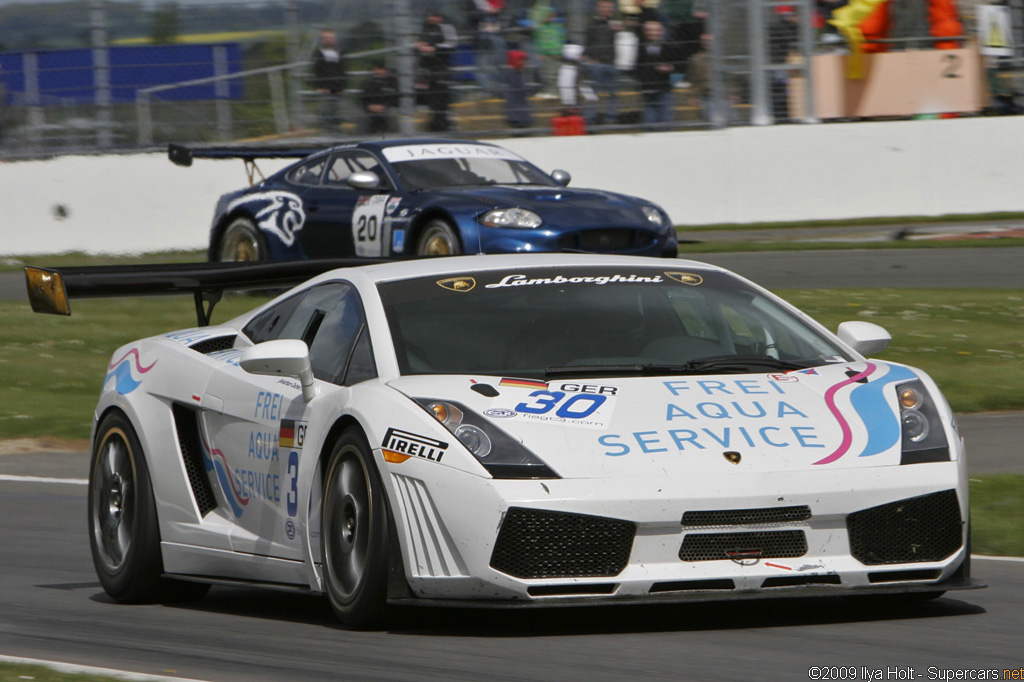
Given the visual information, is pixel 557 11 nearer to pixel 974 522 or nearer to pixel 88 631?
pixel 974 522

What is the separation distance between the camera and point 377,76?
2222 cm

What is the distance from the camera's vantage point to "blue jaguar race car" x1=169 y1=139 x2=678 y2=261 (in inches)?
511

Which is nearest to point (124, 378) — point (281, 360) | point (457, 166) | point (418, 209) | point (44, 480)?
point (281, 360)

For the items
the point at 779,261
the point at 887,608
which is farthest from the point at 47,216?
the point at 887,608

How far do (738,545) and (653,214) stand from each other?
8810mm

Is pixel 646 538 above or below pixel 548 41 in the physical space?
below

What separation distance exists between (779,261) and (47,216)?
9.88 m

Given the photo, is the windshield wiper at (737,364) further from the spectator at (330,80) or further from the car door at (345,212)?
the spectator at (330,80)

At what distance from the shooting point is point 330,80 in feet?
73.1

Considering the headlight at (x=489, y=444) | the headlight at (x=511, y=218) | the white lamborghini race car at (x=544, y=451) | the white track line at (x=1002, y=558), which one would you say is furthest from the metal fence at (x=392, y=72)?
the headlight at (x=489, y=444)

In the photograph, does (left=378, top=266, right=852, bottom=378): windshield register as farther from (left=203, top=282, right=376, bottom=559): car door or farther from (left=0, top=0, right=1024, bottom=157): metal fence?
(left=0, top=0, right=1024, bottom=157): metal fence

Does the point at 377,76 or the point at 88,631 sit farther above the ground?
the point at 377,76

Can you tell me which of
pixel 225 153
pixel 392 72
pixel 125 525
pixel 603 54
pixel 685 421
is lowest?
pixel 125 525

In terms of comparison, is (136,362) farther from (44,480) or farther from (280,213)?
(280,213)
